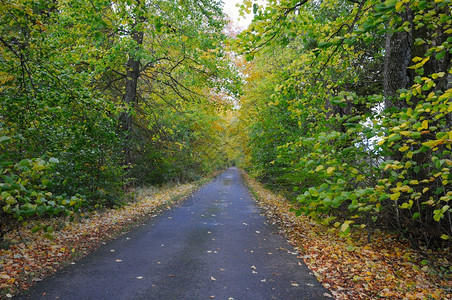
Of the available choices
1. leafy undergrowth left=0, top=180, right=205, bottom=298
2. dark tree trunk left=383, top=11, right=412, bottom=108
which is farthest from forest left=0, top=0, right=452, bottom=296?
leafy undergrowth left=0, top=180, right=205, bottom=298

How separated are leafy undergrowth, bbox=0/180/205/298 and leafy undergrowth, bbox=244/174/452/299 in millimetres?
3903

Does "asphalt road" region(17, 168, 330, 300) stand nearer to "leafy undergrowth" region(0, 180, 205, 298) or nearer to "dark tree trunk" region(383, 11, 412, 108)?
"leafy undergrowth" region(0, 180, 205, 298)

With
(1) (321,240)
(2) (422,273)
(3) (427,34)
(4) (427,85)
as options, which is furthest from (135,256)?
(3) (427,34)

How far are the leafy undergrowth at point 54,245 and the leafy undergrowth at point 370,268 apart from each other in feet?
12.8

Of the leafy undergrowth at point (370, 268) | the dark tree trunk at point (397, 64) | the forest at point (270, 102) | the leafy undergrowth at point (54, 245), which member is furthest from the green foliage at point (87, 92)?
the dark tree trunk at point (397, 64)

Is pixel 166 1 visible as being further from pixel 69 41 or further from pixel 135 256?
pixel 135 256

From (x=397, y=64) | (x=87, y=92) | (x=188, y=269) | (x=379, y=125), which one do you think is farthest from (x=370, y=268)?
(x=87, y=92)

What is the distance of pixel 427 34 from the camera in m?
4.78

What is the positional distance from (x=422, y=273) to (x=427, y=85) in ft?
11.0

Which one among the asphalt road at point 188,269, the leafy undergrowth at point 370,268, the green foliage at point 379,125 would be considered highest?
the green foliage at point 379,125

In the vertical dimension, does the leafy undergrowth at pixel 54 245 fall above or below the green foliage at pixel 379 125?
below

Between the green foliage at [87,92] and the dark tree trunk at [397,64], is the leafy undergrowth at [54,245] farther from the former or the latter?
the dark tree trunk at [397,64]

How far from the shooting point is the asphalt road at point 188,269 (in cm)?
392

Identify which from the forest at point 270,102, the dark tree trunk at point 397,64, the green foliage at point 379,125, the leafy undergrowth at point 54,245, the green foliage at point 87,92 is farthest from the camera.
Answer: the dark tree trunk at point 397,64
